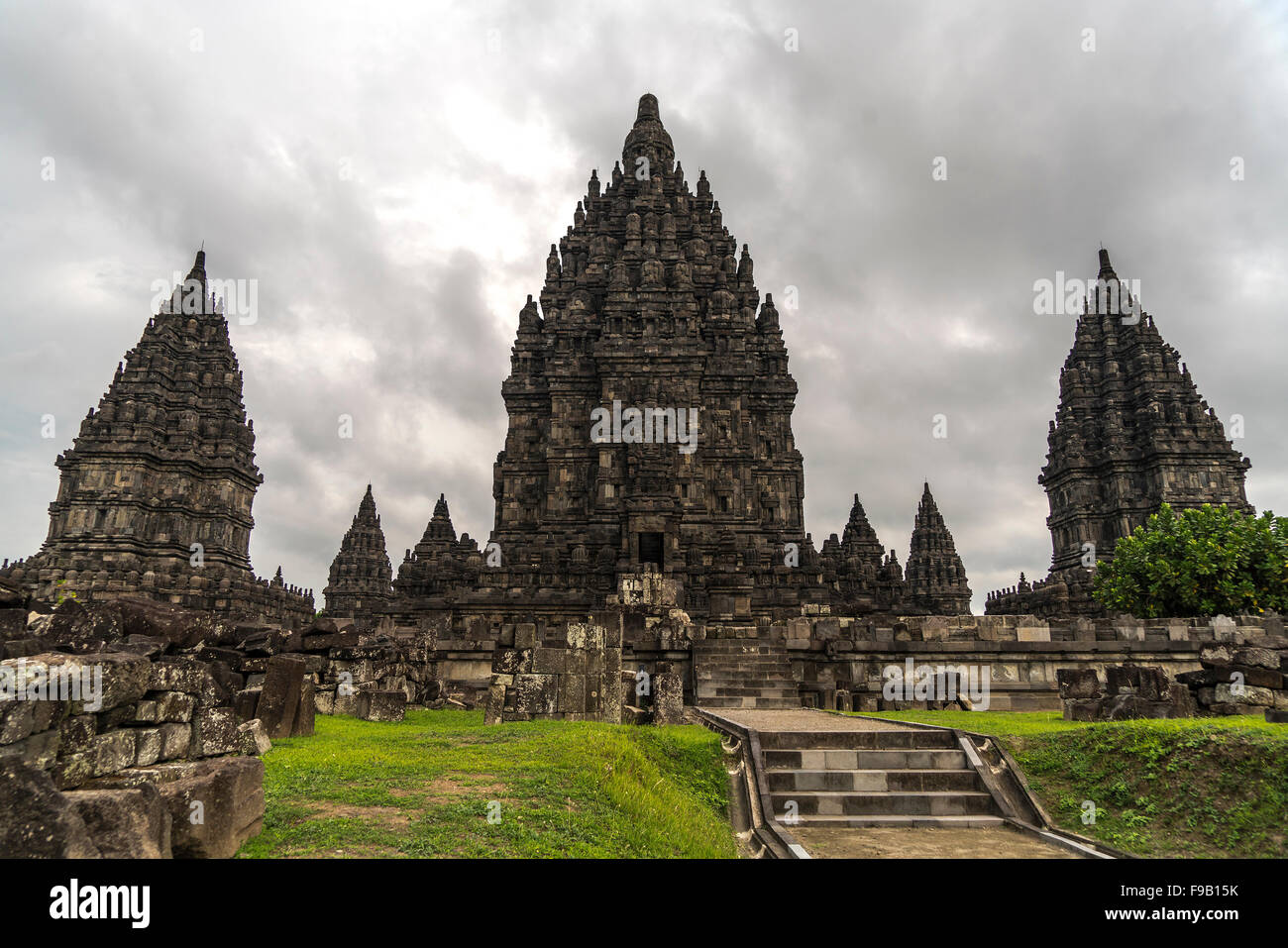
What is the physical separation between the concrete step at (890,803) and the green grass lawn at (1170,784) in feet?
2.38

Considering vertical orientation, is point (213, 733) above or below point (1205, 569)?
below

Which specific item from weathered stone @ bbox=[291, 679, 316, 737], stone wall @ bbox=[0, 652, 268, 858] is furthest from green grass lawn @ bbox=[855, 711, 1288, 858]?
weathered stone @ bbox=[291, 679, 316, 737]

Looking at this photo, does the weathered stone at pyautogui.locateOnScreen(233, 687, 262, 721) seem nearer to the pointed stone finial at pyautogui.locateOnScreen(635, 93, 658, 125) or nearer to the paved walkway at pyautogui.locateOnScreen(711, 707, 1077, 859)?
the paved walkway at pyautogui.locateOnScreen(711, 707, 1077, 859)

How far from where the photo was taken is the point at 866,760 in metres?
8.95

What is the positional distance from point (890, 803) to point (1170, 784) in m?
2.77

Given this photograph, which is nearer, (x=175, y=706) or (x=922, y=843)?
(x=175, y=706)

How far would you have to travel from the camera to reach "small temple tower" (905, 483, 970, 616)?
5584 cm

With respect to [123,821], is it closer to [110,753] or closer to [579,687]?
[110,753]

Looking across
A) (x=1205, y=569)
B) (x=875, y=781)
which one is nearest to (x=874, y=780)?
(x=875, y=781)

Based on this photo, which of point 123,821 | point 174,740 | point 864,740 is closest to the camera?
point 123,821

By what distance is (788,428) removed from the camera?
4072 centimetres

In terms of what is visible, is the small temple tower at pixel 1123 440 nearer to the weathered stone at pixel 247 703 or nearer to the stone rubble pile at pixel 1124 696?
the stone rubble pile at pixel 1124 696

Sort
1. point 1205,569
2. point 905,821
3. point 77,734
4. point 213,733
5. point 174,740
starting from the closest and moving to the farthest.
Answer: point 77,734 < point 174,740 < point 213,733 < point 905,821 < point 1205,569
